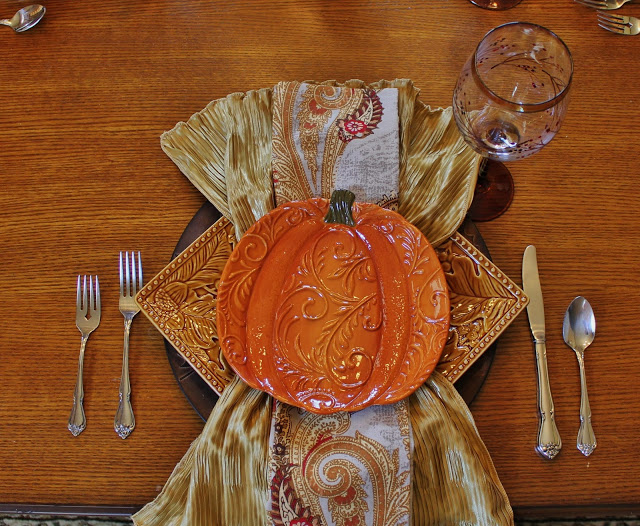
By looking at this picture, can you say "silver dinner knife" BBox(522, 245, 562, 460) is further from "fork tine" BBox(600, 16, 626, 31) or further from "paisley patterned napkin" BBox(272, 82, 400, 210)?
"fork tine" BBox(600, 16, 626, 31)

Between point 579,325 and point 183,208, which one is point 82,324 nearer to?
point 183,208

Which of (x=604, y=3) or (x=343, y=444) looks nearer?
(x=343, y=444)

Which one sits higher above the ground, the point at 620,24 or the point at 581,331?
the point at 620,24

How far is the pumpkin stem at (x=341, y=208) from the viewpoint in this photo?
499 millimetres

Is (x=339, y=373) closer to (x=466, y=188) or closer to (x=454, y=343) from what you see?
(x=454, y=343)

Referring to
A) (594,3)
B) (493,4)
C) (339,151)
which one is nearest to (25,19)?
(339,151)

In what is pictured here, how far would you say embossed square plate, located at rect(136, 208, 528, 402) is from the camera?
1.59ft

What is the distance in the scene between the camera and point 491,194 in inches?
22.4

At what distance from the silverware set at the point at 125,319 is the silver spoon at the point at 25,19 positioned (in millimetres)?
310

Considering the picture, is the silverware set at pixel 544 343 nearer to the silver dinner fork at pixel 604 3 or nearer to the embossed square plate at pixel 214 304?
the embossed square plate at pixel 214 304

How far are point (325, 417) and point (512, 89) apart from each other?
1.10 feet

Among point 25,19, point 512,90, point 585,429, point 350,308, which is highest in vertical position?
point 25,19

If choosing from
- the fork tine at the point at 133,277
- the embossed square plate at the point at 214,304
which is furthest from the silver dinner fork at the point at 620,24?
the fork tine at the point at 133,277

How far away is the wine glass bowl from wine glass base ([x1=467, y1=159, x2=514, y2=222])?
62 millimetres
